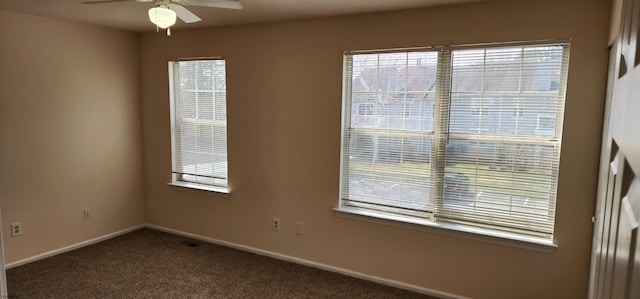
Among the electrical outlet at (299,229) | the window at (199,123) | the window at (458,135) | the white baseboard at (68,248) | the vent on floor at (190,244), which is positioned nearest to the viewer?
the window at (458,135)

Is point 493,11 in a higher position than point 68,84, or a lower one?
higher

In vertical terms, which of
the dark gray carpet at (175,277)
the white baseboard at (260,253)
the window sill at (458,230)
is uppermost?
the window sill at (458,230)

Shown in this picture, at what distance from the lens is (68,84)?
3.78 m

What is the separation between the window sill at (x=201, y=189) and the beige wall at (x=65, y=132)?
616mm

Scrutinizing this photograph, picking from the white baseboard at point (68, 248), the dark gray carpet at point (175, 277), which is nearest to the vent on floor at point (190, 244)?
the dark gray carpet at point (175, 277)

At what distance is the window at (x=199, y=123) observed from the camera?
13.3 ft

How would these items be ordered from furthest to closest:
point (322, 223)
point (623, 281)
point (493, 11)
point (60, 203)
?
point (60, 203) < point (322, 223) < point (493, 11) < point (623, 281)

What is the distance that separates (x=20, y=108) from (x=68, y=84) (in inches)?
19.1

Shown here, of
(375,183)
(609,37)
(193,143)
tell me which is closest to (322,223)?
(375,183)

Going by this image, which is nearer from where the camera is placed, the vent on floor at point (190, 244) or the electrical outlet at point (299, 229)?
the electrical outlet at point (299, 229)

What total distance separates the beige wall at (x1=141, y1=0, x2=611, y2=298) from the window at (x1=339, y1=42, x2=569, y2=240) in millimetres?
105

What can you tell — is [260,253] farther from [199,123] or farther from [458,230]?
[458,230]

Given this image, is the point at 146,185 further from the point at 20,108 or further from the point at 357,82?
the point at 357,82

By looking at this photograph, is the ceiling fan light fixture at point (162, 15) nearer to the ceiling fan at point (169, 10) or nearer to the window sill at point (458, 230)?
the ceiling fan at point (169, 10)
